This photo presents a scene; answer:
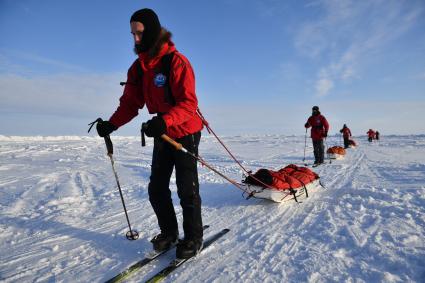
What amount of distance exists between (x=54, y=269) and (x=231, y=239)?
1.77 meters

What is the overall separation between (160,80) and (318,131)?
10.1m

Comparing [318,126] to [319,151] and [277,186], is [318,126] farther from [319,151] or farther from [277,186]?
[277,186]

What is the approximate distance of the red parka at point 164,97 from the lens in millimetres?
2771

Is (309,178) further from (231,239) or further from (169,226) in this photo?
(169,226)

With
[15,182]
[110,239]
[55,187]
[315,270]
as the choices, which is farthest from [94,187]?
[315,270]

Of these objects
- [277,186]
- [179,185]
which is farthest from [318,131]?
[179,185]

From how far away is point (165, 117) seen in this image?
2602 millimetres

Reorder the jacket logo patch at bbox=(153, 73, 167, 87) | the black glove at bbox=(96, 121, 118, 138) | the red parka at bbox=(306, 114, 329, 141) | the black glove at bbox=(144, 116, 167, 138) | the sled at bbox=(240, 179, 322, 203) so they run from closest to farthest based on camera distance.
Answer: the black glove at bbox=(144, 116, 167, 138) < the jacket logo patch at bbox=(153, 73, 167, 87) < the black glove at bbox=(96, 121, 118, 138) < the sled at bbox=(240, 179, 322, 203) < the red parka at bbox=(306, 114, 329, 141)

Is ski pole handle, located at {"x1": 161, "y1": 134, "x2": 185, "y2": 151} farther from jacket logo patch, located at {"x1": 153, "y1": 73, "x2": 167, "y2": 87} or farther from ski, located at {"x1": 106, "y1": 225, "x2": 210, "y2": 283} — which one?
ski, located at {"x1": 106, "y1": 225, "x2": 210, "y2": 283}

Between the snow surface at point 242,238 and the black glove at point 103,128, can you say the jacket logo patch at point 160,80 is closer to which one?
the black glove at point 103,128

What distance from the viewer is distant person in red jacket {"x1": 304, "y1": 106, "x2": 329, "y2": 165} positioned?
1186 centimetres

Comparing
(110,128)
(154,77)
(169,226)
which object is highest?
(154,77)

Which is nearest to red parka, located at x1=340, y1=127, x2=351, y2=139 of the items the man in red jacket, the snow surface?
the snow surface

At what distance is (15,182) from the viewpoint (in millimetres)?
8094
